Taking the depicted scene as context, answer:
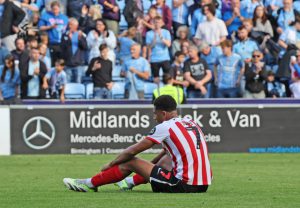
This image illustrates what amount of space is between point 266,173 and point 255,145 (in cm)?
624

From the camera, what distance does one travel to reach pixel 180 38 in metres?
25.4

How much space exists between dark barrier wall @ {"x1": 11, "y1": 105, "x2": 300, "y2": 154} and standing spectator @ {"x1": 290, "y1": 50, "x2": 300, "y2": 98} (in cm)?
213

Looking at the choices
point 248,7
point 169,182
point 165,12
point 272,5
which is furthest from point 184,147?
point 272,5

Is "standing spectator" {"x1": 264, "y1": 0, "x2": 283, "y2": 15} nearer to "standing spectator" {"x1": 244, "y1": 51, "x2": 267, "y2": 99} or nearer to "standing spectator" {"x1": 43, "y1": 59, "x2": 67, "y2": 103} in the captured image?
"standing spectator" {"x1": 244, "y1": 51, "x2": 267, "y2": 99}

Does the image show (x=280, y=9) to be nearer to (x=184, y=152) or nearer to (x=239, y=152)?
(x=239, y=152)

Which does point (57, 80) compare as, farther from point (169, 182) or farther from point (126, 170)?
point (169, 182)

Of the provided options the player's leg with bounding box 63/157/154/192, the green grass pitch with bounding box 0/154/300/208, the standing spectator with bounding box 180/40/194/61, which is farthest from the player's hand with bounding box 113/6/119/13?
the player's leg with bounding box 63/157/154/192

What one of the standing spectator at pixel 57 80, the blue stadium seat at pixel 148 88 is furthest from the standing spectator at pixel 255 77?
the standing spectator at pixel 57 80

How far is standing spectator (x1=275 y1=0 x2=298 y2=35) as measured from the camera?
25844 mm

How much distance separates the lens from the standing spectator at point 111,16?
25.6m

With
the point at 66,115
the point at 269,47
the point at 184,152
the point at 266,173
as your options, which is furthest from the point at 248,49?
the point at 184,152

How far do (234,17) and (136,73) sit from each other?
3457 millimetres

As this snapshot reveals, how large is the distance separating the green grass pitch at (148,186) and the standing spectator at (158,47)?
405 centimetres

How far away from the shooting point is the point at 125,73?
24.8 meters
